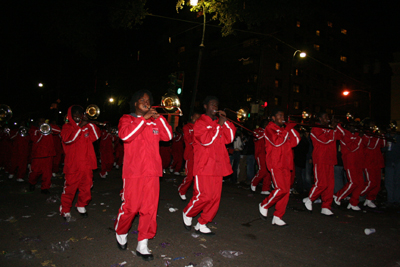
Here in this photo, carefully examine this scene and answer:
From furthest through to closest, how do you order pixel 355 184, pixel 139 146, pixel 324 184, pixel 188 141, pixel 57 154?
1. pixel 57 154
2. pixel 188 141
3. pixel 355 184
4. pixel 324 184
5. pixel 139 146

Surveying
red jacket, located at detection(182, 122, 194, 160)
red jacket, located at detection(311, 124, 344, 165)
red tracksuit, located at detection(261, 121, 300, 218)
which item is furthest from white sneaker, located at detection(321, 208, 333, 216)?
red jacket, located at detection(182, 122, 194, 160)

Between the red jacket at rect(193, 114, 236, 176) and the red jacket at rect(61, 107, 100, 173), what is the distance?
7.63 feet

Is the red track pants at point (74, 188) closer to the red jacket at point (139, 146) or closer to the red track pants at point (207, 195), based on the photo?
the red jacket at point (139, 146)

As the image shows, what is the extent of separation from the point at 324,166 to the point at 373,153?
2.11 metres

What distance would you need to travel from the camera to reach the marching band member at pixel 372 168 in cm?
683

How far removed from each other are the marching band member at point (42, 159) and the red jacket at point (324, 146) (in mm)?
7214

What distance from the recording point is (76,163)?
5.16 meters

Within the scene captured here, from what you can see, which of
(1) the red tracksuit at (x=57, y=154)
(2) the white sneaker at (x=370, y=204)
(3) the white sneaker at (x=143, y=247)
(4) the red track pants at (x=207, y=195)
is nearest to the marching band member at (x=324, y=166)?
(2) the white sneaker at (x=370, y=204)

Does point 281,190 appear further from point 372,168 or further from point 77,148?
point 77,148

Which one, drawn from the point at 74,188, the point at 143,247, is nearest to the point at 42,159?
the point at 74,188

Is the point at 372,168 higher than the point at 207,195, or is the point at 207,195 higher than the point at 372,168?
the point at 372,168

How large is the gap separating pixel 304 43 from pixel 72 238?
4582 cm

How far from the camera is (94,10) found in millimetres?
9328

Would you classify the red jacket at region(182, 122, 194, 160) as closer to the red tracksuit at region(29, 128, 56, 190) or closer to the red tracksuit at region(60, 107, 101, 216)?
the red tracksuit at region(60, 107, 101, 216)
